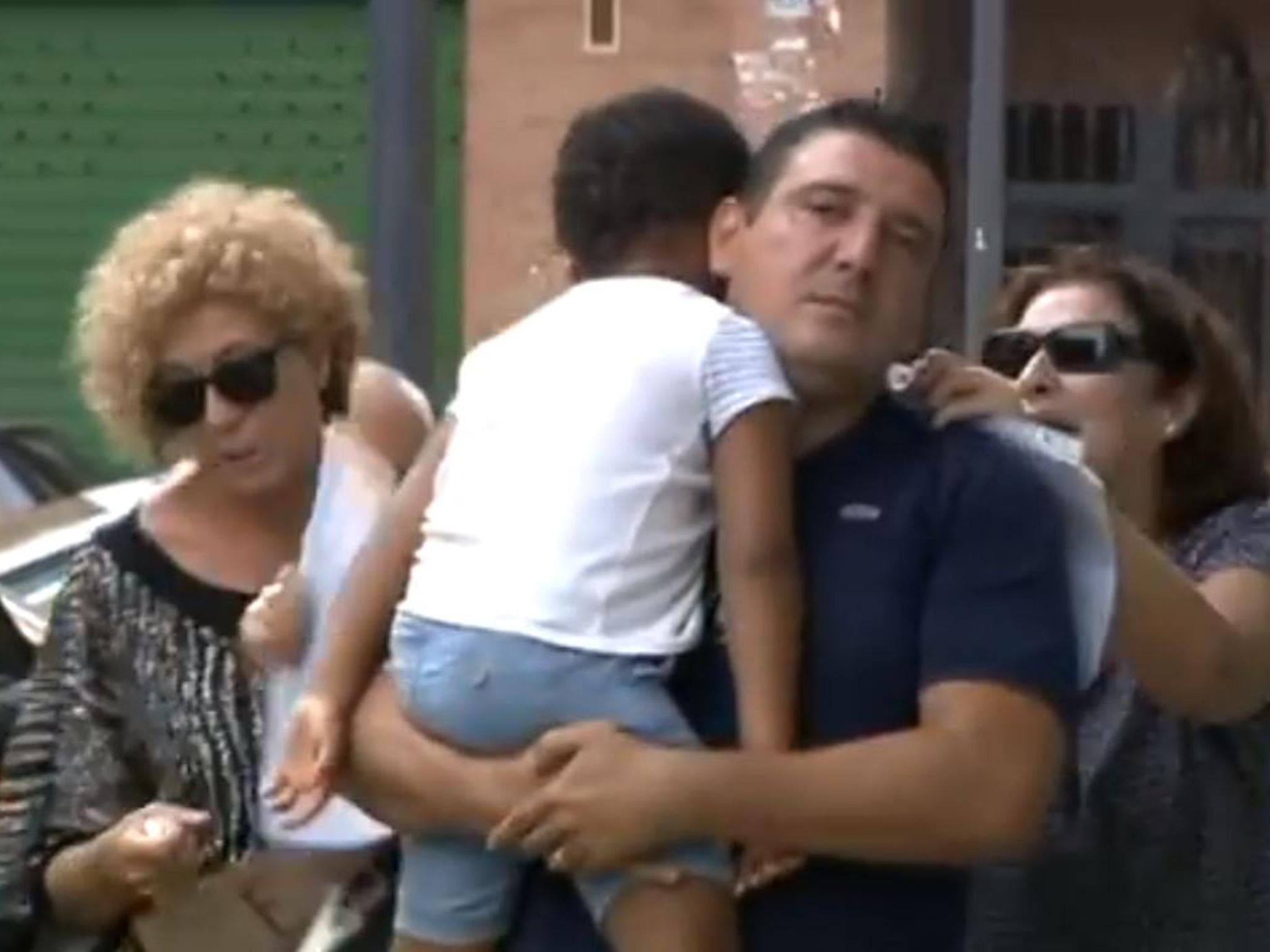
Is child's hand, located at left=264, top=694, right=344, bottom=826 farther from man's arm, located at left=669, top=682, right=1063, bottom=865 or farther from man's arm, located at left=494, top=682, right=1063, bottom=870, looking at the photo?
man's arm, located at left=669, top=682, right=1063, bottom=865

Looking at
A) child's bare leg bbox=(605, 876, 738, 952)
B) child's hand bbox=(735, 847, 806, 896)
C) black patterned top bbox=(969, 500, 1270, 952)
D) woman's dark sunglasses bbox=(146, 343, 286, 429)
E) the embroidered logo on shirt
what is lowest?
black patterned top bbox=(969, 500, 1270, 952)

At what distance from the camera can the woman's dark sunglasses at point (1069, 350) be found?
A: 4.15m

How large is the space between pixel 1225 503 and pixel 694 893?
3.84ft

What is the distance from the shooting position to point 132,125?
17562 mm

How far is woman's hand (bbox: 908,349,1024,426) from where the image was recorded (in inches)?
134

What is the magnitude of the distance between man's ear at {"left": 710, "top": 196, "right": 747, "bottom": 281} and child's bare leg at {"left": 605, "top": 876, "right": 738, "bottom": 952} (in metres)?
0.54

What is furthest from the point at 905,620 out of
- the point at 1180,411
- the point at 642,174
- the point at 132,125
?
the point at 132,125

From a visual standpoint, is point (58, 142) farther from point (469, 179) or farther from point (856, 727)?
point (856, 727)

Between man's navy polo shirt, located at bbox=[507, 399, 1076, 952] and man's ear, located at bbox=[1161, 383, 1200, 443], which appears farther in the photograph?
man's ear, located at bbox=[1161, 383, 1200, 443]

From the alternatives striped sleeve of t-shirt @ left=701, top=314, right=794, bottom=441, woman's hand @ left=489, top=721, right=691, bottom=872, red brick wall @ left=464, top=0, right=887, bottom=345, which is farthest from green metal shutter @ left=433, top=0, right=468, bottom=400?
woman's hand @ left=489, top=721, right=691, bottom=872

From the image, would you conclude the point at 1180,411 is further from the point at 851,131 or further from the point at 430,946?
the point at 430,946

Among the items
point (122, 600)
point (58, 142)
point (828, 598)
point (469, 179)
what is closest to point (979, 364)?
point (828, 598)

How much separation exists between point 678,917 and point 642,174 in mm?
686

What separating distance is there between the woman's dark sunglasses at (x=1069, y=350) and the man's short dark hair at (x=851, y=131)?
0.73m
